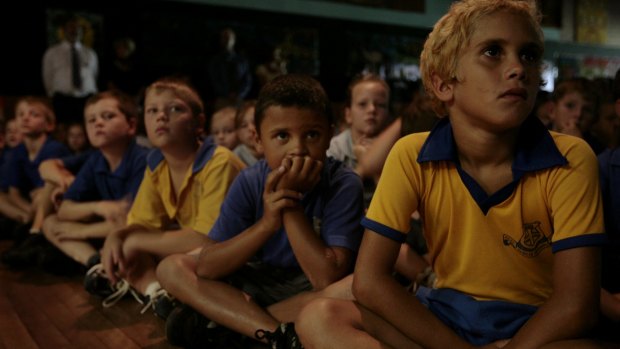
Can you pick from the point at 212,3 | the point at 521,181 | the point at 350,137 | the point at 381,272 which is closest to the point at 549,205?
the point at 521,181

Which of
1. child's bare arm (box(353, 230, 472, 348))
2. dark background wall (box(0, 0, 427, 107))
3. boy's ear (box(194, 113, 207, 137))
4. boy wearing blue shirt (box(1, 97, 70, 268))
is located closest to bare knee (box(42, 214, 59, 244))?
boy wearing blue shirt (box(1, 97, 70, 268))

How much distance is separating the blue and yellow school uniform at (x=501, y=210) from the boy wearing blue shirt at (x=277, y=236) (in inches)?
12.3

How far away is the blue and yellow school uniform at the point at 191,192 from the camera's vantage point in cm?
206

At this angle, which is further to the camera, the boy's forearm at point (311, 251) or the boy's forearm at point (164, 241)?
the boy's forearm at point (164, 241)

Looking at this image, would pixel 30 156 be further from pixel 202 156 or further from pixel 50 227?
pixel 202 156

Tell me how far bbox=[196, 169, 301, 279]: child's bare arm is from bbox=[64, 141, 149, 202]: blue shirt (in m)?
1.13

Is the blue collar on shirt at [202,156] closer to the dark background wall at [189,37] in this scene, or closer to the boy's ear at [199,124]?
the boy's ear at [199,124]

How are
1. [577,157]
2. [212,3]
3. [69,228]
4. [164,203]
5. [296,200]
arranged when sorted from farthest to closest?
[212,3]
[69,228]
[164,203]
[296,200]
[577,157]

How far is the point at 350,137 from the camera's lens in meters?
2.92

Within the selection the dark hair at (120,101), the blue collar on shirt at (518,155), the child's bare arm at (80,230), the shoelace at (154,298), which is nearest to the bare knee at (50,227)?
the child's bare arm at (80,230)

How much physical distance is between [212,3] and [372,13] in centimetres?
302

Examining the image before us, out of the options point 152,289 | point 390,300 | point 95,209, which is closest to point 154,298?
point 152,289

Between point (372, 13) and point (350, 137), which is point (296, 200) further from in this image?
point (372, 13)

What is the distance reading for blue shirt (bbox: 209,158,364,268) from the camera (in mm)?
1581
